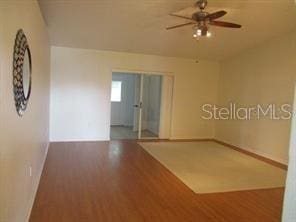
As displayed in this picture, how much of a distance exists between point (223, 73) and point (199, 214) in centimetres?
514

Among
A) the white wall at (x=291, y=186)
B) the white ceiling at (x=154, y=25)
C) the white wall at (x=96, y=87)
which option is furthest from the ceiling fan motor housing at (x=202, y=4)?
the white wall at (x=96, y=87)

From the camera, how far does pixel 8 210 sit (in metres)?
1.71

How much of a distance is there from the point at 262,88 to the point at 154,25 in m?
2.88

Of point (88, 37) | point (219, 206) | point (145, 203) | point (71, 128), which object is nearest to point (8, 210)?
point (145, 203)

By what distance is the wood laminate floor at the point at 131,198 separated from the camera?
268 centimetres

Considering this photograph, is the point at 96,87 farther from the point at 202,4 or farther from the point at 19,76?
the point at 19,76

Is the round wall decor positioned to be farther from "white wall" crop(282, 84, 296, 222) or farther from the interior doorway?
the interior doorway

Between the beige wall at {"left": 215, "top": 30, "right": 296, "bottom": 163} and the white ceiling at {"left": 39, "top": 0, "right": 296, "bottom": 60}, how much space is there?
32cm

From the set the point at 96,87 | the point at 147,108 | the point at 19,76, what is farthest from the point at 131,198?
the point at 147,108

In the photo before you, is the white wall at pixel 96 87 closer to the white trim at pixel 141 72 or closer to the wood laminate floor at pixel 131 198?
the white trim at pixel 141 72

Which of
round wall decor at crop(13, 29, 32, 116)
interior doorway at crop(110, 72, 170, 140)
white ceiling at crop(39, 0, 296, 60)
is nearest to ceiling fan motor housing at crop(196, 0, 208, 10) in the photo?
white ceiling at crop(39, 0, 296, 60)

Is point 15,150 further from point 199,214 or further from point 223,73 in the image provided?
point 223,73

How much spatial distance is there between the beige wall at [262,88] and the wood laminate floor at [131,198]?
6.49 feet

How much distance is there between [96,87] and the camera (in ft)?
20.9
